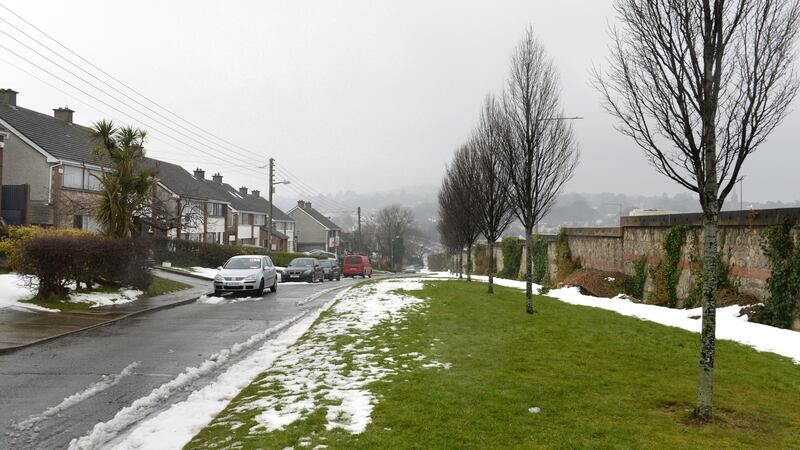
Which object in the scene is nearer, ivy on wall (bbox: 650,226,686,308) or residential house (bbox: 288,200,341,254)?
ivy on wall (bbox: 650,226,686,308)

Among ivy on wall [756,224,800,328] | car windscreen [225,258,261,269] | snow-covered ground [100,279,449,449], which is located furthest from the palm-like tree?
ivy on wall [756,224,800,328]

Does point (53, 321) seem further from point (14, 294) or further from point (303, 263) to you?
point (303, 263)

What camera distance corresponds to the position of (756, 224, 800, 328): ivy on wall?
11.3 m

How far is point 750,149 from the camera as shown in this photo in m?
5.99

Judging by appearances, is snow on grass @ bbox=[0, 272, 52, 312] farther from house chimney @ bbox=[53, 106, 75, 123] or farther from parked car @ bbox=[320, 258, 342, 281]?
house chimney @ bbox=[53, 106, 75, 123]

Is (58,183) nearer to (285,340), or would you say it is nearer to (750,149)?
(285,340)

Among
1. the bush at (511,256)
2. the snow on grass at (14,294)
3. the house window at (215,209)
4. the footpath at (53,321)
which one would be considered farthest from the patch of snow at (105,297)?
the house window at (215,209)

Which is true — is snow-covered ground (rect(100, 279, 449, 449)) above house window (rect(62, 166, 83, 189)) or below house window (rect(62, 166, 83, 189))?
below

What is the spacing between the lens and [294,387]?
22.8ft

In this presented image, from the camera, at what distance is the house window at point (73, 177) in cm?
3244

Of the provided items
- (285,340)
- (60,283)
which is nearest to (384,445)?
(285,340)

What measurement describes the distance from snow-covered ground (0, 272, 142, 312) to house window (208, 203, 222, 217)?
37.3 metres

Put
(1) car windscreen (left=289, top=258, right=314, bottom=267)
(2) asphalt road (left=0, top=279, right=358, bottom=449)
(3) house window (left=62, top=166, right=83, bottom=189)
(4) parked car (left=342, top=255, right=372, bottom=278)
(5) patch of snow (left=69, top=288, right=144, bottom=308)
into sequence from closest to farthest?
(2) asphalt road (left=0, top=279, right=358, bottom=449) → (5) patch of snow (left=69, top=288, right=144, bottom=308) → (1) car windscreen (left=289, top=258, right=314, bottom=267) → (3) house window (left=62, top=166, right=83, bottom=189) → (4) parked car (left=342, top=255, right=372, bottom=278)

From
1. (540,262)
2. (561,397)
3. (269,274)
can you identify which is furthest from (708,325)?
(540,262)
